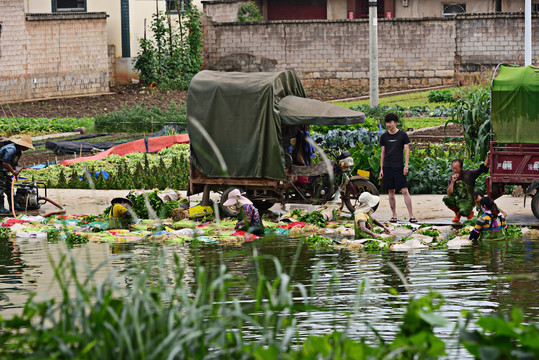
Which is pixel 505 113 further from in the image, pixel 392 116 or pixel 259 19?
pixel 259 19

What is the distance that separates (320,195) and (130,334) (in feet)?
33.9

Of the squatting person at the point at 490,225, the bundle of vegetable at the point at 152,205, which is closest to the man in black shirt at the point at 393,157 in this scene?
the squatting person at the point at 490,225

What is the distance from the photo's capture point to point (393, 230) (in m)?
13.9

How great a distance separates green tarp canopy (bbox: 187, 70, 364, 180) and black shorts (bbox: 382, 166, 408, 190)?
96 centimetres

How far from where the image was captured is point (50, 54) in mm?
37656

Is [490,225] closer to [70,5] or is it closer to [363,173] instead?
[363,173]

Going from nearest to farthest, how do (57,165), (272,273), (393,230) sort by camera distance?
1. (272,273)
2. (393,230)
3. (57,165)

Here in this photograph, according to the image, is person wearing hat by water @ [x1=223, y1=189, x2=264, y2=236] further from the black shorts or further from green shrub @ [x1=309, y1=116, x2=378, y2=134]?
green shrub @ [x1=309, y1=116, x2=378, y2=134]

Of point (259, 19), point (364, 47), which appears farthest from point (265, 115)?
point (259, 19)

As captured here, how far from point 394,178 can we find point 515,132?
2062 millimetres

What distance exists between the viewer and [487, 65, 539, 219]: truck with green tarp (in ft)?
46.9

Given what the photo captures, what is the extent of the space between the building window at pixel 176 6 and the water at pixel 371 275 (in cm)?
2990

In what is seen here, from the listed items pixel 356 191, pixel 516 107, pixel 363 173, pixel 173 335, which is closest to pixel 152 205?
pixel 356 191

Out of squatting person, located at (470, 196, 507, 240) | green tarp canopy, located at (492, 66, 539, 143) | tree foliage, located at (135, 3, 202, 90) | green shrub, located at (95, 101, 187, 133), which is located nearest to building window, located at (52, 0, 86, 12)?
tree foliage, located at (135, 3, 202, 90)
